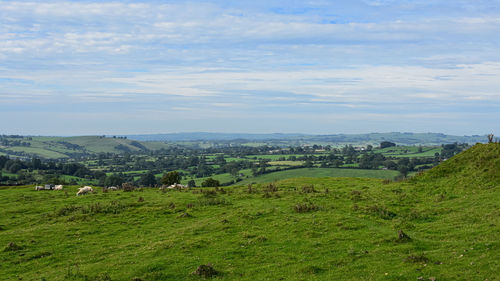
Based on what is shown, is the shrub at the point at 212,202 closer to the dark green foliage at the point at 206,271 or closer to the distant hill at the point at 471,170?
the dark green foliage at the point at 206,271

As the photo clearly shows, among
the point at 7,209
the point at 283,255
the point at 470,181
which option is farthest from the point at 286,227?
the point at 7,209

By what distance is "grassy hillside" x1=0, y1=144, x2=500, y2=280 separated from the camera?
17.1 m

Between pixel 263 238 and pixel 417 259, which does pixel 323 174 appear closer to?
pixel 263 238

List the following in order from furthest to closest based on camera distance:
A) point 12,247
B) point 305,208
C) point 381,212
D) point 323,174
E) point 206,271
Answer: point 323,174, point 305,208, point 381,212, point 12,247, point 206,271

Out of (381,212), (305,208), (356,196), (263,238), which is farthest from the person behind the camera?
(356,196)

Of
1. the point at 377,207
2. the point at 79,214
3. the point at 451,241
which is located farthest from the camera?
the point at 79,214

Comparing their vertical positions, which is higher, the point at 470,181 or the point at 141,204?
the point at 470,181

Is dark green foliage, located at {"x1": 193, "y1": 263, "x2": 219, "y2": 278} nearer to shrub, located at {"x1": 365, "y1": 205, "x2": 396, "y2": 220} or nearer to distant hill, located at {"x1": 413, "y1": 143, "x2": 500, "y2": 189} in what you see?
shrub, located at {"x1": 365, "y1": 205, "x2": 396, "y2": 220}

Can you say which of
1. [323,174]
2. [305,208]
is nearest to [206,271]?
[305,208]

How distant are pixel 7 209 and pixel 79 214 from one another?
938 centimetres

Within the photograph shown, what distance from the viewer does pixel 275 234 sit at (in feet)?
78.8

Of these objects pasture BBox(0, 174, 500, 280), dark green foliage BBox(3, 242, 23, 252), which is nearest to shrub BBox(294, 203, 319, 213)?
pasture BBox(0, 174, 500, 280)

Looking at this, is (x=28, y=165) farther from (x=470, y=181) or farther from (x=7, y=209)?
(x=470, y=181)

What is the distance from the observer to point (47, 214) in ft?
110
